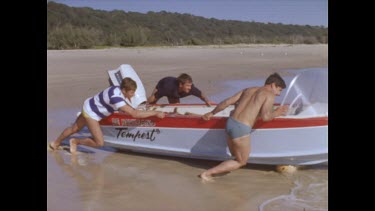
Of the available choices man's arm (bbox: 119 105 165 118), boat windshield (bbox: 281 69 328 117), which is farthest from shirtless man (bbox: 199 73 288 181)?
man's arm (bbox: 119 105 165 118)

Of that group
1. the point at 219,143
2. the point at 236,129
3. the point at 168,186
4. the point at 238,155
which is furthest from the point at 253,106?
the point at 168,186

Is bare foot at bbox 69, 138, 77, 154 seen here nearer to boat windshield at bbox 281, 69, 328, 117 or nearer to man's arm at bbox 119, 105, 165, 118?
man's arm at bbox 119, 105, 165, 118

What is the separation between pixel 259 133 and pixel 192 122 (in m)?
0.83

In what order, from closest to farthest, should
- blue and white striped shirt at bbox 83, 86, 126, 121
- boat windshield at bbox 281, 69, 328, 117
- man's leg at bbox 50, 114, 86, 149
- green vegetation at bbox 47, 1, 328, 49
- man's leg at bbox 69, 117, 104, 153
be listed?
boat windshield at bbox 281, 69, 328, 117 < blue and white striped shirt at bbox 83, 86, 126, 121 < man's leg at bbox 69, 117, 104, 153 < man's leg at bbox 50, 114, 86, 149 < green vegetation at bbox 47, 1, 328, 49

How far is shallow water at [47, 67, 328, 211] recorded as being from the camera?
15.2ft

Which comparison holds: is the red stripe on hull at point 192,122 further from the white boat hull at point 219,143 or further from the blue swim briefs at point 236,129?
the blue swim briefs at point 236,129

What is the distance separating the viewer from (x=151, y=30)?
3322cm

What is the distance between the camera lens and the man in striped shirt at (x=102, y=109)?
5.91 m

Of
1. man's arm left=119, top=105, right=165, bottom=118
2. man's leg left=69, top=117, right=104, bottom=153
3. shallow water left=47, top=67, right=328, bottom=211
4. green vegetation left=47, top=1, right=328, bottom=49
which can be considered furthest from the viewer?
green vegetation left=47, top=1, right=328, bottom=49

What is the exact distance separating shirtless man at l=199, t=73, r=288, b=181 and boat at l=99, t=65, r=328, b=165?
161 millimetres

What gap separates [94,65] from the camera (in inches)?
648
